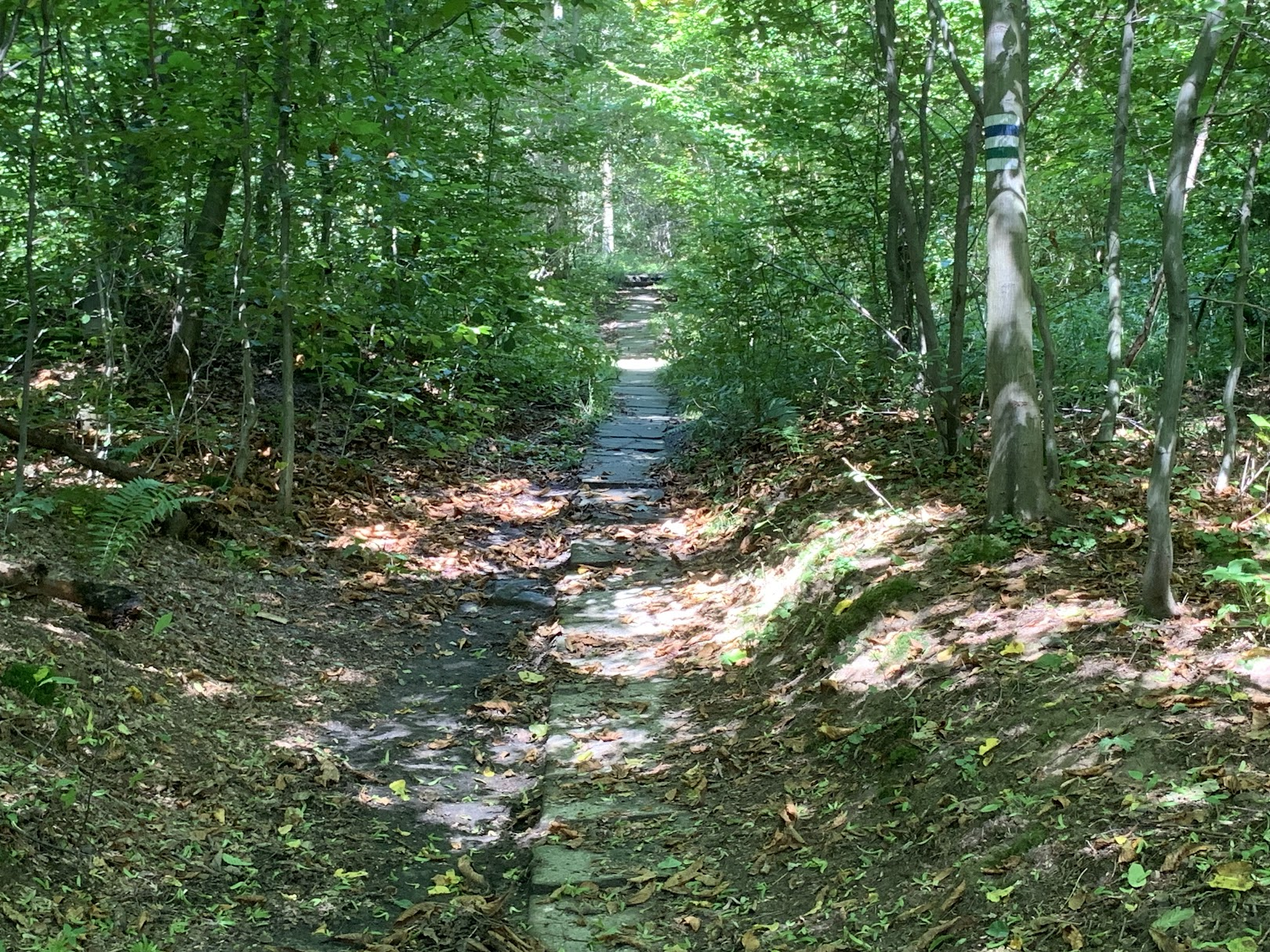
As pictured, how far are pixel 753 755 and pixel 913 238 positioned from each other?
162 inches

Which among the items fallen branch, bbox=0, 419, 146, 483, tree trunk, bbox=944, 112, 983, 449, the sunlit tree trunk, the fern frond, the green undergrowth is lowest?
the green undergrowth

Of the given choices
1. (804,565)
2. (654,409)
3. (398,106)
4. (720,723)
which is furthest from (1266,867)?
(654,409)

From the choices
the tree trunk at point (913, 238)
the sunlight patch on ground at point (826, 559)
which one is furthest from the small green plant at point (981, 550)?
the tree trunk at point (913, 238)

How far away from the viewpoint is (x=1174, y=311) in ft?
11.4

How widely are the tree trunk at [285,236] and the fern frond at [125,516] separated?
148 cm

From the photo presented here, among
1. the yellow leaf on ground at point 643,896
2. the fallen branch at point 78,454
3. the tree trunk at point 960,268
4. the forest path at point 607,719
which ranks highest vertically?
the tree trunk at point 960,268

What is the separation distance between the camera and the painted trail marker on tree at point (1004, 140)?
4680 mm

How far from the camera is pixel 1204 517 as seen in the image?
15.4 feet

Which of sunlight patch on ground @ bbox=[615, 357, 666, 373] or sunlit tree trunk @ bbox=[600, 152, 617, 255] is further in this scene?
sunlit tree trunk @ bbox=[600, 152, 617, 255]

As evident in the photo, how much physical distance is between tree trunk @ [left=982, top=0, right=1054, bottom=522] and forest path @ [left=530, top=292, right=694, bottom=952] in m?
2.17

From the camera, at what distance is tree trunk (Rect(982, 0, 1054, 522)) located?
473cm

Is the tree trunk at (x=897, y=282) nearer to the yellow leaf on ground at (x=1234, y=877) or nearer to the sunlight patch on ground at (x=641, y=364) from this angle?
the yellow leaf on ground at (x=1234, y=877)

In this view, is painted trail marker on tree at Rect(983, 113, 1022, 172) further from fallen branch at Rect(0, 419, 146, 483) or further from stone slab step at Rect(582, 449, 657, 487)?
stone slab step at Rect(582, 449, 657, 487)

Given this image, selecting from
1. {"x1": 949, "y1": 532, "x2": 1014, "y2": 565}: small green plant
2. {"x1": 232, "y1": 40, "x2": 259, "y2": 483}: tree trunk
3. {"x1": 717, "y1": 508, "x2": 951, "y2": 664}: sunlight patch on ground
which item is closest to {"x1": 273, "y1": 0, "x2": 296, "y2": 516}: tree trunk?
{"x1": 232, "y1": 40, "x2": 259, "y2": 483}: tree trunk
